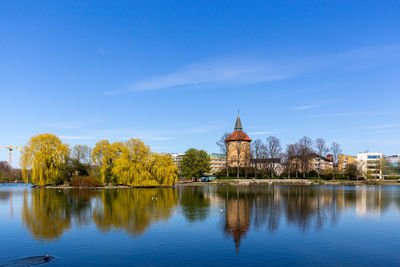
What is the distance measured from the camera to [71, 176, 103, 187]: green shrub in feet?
260

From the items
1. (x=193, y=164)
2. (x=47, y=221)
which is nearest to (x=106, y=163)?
(x=193, y=164)

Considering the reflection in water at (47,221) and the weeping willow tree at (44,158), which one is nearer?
the reflection in water at (47,221)

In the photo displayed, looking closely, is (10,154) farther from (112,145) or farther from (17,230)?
(17,230)

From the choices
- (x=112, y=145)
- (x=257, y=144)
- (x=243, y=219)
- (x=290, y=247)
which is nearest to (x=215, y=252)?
(x=290, y=247)

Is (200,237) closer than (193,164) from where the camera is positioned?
Yes

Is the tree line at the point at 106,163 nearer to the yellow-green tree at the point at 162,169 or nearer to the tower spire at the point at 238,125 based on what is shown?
the yellow-green tree at the point at 162,169

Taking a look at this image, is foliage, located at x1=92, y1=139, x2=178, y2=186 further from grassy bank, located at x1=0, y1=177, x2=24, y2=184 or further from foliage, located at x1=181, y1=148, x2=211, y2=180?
grassy bank, located at x1=0, y1=177, x2=24, y2=184

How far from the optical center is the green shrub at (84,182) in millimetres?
79188

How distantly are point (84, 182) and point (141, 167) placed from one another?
1496 cm

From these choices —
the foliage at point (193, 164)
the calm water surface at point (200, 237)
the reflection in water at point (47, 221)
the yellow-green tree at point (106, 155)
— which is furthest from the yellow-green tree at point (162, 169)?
the calm water surface at point (200, 237)

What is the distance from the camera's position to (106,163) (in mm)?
79562

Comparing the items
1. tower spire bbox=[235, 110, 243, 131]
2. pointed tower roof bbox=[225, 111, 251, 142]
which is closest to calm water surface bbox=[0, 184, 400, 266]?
pointed tower roof bbox=[225, 111, 251, 142]

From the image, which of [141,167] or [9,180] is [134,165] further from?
[9,180]

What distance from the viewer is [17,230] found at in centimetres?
2620
